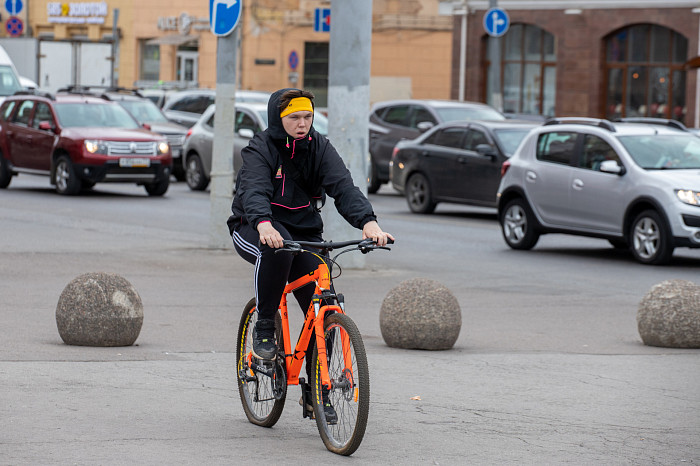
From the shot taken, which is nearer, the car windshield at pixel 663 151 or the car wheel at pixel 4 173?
the car windshield at pixel 663 151

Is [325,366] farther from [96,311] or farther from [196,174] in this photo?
[196,174]

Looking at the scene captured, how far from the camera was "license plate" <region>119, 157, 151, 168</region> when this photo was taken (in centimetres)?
2394

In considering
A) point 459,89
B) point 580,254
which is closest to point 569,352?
point 580,254

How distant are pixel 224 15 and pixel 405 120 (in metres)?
12.2

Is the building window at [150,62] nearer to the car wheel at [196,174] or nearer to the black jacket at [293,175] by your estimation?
the car wheel at [196,174]

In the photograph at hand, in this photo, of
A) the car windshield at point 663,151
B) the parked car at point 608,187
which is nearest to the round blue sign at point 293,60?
the parked car at point 608,187

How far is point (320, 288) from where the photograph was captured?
6492 millimetres

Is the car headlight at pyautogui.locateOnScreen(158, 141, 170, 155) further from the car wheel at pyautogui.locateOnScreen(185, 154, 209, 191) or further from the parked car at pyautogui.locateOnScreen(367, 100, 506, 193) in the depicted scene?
the parked car at pyautogui.locateOnScreen(367, 100, 506, 193)

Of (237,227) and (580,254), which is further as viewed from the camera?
(580,254)

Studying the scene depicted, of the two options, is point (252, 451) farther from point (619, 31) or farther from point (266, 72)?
point (266, 72)

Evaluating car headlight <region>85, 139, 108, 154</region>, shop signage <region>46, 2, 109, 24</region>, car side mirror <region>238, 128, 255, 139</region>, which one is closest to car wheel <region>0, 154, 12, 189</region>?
car headlight <region>85, 139, 108, 154</region>

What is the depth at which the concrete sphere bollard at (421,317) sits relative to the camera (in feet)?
32.0

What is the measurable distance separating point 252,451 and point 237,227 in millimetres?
1142

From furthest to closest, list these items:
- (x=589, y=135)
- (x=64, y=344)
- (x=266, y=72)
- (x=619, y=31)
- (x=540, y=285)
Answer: (x=266, y=72) < (x=619, y=31) < (x=589, y=135) < (x=540, y=285) < (x=64, y=344)
